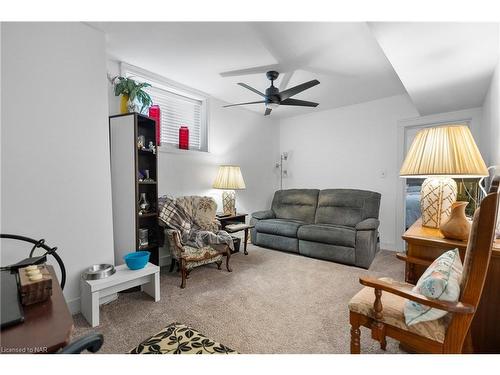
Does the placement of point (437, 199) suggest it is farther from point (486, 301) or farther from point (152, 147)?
point (152, 147)

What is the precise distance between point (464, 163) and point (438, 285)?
0.85 metres

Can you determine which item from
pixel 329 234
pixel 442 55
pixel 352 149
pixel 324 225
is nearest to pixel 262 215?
pixel 324 225

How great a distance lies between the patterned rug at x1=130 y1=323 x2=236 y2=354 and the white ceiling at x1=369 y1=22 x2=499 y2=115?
2.09 meters

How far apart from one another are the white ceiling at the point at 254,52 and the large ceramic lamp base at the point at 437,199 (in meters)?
1.40

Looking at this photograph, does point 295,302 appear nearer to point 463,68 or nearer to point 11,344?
point 11,344

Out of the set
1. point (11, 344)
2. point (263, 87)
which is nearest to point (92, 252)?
point (11, 344)

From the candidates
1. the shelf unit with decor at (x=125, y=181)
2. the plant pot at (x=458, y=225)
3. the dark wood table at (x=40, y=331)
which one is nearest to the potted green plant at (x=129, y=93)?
the shelf unit with decor at (x=125, y=181)

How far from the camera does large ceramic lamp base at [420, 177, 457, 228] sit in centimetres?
164

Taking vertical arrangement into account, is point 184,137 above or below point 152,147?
above

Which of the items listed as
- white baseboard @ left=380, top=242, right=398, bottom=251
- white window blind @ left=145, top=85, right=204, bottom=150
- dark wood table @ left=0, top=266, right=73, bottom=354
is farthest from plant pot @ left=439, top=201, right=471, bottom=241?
white window blind @ left=145, top=85, right=204, bottom=150

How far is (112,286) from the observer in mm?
1945

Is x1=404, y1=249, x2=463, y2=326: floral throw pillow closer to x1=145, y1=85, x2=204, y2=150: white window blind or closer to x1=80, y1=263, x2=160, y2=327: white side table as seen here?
x1=80, y1=263, x2=160, y2=327: white side table

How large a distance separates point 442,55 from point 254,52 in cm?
162

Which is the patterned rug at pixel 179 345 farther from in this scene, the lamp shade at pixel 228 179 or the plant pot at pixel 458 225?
the lamp shade at pixel 228 179
